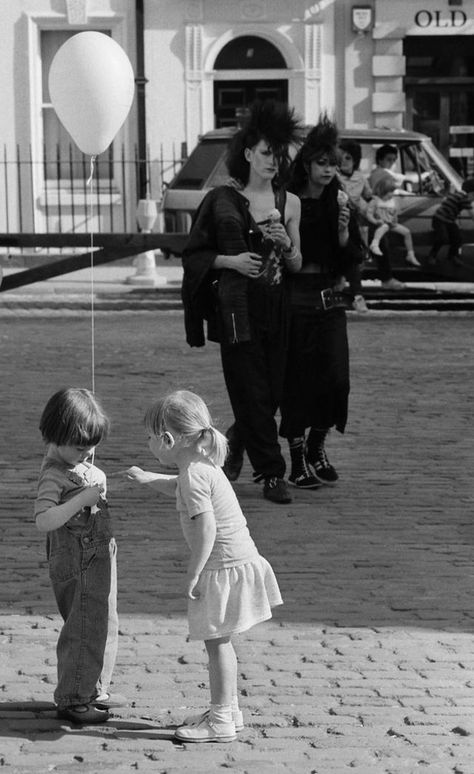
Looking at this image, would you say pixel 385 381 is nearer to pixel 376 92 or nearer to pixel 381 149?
pixel 381 149

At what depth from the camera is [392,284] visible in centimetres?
1745

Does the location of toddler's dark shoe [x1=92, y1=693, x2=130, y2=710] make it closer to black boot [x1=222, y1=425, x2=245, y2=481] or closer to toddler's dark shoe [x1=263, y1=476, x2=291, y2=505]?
toddler's dark shoe [x1=263, y1=476, x2=291, y2=505]

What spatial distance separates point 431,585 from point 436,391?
17.2 feet

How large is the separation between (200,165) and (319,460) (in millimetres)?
10237

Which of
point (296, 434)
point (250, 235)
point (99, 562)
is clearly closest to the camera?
point (99, 562)

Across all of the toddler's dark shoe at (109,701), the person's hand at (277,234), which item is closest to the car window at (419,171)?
the person's hand at (277,234)

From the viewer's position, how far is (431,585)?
19.3 ft

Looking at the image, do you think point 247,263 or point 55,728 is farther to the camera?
point 247,263

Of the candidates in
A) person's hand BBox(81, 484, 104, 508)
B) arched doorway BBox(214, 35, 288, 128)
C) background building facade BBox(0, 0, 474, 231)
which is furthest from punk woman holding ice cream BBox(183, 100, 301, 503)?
arched doorway BBox(214, 35, 288, 128)

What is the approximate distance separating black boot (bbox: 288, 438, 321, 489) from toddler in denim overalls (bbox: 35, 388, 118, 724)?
337cm

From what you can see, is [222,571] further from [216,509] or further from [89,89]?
[89,89]

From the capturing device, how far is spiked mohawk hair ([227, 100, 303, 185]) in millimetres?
6812

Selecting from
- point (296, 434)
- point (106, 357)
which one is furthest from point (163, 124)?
point (296, 434)

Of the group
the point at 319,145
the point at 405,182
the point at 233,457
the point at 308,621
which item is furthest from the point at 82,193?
the point at 308,621
